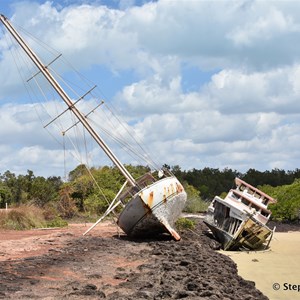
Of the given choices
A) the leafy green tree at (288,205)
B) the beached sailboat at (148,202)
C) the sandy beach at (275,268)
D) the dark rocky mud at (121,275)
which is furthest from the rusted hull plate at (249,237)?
the leafy green tree at (288,205)

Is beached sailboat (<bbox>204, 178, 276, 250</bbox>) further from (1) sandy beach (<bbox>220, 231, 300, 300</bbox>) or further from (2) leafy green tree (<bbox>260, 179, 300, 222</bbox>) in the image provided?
(2) leafy green tree (<bbox>260, 179, 300, 222</bbox>)

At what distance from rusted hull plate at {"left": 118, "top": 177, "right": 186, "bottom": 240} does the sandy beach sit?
2975 mm

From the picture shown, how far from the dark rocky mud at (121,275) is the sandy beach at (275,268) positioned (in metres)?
0.75

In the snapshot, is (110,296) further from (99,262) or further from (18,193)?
(18,193)

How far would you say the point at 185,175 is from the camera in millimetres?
100438

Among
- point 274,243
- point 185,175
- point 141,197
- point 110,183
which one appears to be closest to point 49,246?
point 141,197

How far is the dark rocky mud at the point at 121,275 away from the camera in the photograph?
11367 mm

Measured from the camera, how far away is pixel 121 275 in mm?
13852

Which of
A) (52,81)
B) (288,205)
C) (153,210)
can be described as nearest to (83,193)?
(288,205)

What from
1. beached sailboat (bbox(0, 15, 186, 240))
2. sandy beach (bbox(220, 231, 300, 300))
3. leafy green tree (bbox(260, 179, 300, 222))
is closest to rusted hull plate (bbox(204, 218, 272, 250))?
sandy beach (bbox(220, 231, 300, 300))

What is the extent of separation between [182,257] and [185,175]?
82597 millimetres

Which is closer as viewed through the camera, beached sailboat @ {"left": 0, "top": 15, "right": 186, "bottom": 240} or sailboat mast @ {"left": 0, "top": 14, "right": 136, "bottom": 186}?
beached sailboat @ {"left": 0, "top": 15, "right": 186, "bottom": 240}

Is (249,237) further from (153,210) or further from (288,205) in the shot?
(288,205)

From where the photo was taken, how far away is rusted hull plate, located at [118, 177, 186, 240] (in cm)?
2223
